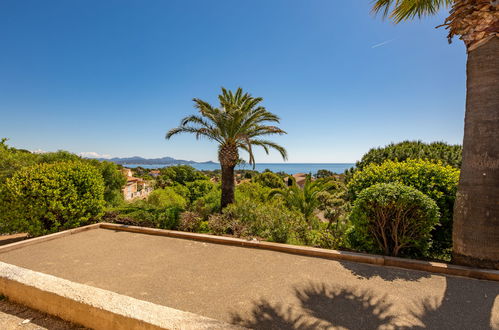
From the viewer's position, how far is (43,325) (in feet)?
9.03

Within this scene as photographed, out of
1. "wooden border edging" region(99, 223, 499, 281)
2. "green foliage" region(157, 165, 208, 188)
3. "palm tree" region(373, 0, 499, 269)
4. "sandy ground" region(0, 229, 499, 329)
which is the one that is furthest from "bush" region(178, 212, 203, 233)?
"green foliage" region(157, 165, 208, 188)

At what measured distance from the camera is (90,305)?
253cm

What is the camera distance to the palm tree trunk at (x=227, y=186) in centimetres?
1126

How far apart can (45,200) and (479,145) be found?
36.4 ft

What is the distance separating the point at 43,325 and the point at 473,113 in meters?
7.60

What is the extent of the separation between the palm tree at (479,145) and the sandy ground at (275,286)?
75 centimetres

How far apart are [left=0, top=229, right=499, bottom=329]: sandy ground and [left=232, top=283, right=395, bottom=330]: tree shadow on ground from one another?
0.04ft

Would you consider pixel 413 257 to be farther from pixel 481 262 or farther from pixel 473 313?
Result: pixel 473 313

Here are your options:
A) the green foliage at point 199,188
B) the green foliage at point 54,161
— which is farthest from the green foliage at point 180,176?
the green foliage at point 54,161

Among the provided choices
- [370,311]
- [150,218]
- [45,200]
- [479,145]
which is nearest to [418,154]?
[479,145]

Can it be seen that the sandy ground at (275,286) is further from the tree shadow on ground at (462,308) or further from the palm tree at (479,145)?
the palm tree at (479,145)

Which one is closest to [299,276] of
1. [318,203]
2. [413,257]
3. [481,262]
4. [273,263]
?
[273,263]

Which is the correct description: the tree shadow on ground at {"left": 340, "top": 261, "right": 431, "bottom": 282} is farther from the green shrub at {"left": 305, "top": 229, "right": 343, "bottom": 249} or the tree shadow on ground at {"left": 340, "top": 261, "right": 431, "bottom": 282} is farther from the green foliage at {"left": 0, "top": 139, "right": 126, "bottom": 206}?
the green foliage at {"left": 0, "top": 139, "right": 126, "bottom": 206}

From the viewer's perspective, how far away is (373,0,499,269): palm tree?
409cm
